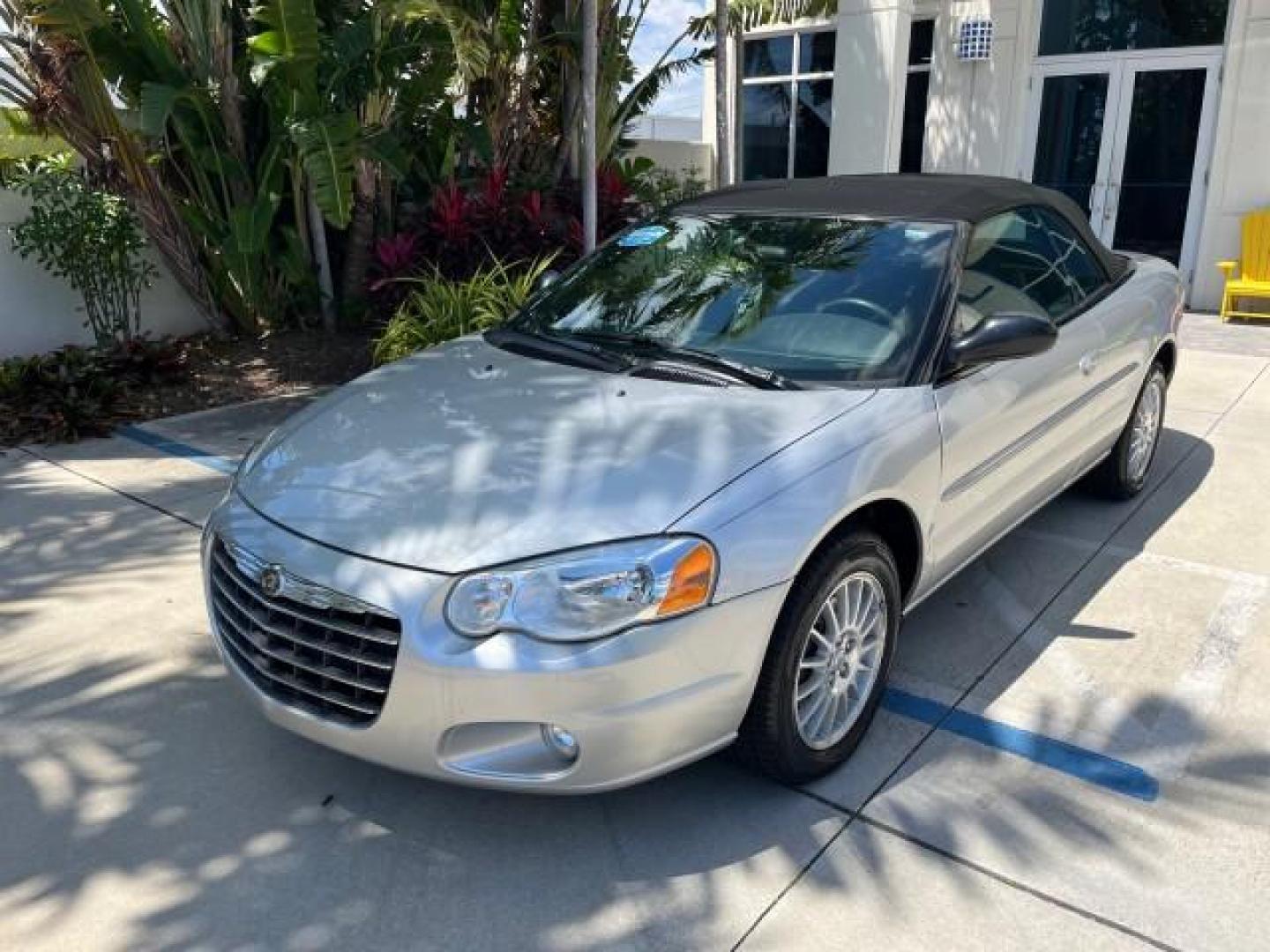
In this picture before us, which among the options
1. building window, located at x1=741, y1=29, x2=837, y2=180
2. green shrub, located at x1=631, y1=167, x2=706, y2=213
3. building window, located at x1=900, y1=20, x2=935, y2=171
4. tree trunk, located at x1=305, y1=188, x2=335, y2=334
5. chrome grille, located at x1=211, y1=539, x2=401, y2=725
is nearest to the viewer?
chrome grille, located at x1=211, y1=539, x2=401, y2=725

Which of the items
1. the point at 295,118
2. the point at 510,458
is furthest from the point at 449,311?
the point at 510,458

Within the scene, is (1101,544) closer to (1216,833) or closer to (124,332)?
(1216,833)

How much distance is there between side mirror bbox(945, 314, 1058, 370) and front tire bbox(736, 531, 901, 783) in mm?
732

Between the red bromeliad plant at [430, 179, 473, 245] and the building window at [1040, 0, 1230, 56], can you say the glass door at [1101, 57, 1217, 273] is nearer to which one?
the building window at [1040, 0, 1230, 56]

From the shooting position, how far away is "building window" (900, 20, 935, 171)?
12.6 m

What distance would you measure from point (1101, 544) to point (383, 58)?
6.07 meters

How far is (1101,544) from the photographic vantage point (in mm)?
4688

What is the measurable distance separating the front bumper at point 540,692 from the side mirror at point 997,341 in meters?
1.20

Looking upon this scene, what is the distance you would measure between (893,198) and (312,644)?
280 centimetres

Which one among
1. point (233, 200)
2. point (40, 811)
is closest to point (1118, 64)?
point (233, 200)

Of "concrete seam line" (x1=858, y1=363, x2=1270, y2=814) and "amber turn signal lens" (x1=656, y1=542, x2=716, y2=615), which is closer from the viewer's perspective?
"amber turn signal lens" (x1=656, y1=542, x2=716, y2=615)

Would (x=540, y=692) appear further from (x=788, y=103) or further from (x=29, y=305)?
(x=788, y=103)

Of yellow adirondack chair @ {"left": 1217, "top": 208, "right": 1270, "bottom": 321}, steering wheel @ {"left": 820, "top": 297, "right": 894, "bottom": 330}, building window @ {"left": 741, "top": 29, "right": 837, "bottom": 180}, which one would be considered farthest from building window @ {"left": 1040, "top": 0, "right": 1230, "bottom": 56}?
steering wheel @ {"left": 820, "top": 297, "right": 894, "bottom": 330}

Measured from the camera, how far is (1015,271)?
13.4ft
